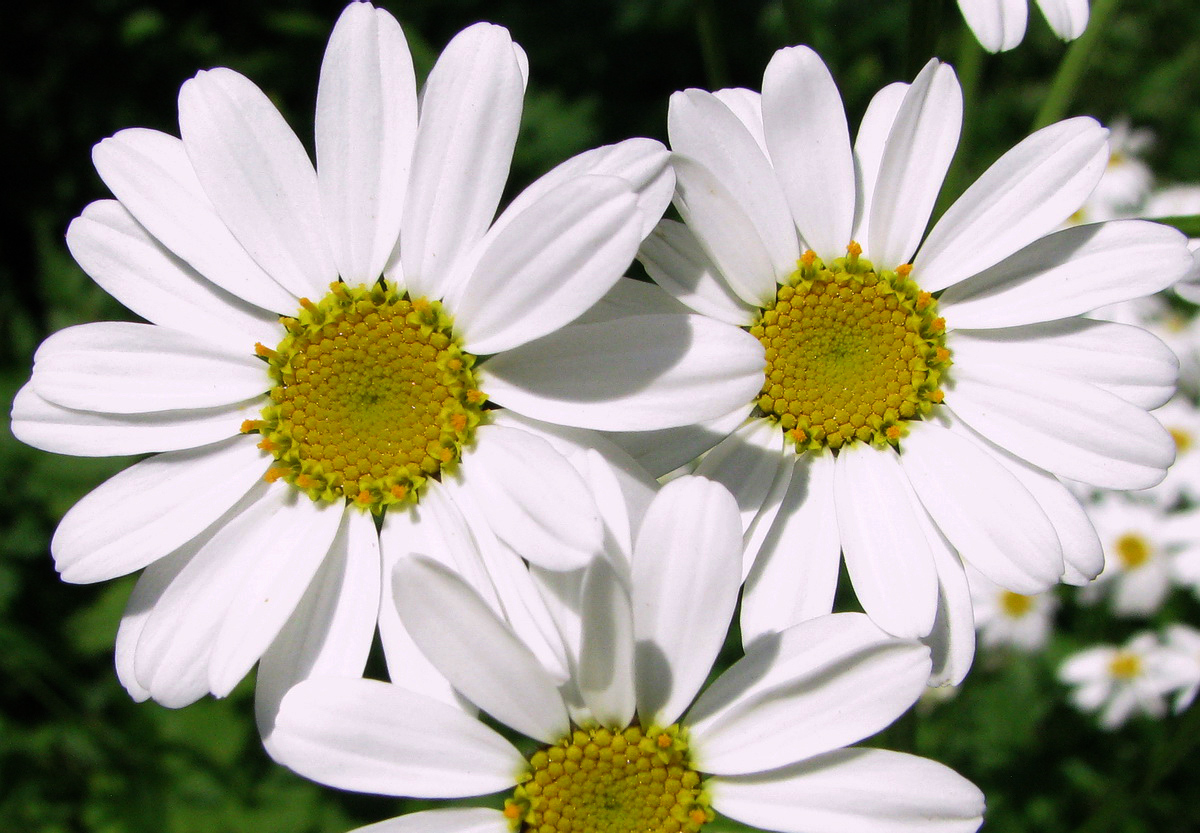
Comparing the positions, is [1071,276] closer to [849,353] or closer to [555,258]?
[849,353]

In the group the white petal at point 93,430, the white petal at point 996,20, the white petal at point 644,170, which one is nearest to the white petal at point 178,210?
the white petal at point 93,430

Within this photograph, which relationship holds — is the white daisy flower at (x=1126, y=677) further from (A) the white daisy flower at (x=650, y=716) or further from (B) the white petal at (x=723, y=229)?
(B) the white petal at (x=723, y=229)

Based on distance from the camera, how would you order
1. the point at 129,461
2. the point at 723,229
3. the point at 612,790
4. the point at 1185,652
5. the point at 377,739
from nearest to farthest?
1. the point at 377,739
2. the point at 723,229
3. the point at 612,790
4. the point at 129,461
5. the point at 1185,652

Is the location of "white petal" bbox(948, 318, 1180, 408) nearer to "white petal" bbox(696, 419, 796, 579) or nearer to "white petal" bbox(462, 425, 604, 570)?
"white petal" bbox(696, 419, 796, 579)

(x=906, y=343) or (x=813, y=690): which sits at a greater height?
(x=906, y=343)

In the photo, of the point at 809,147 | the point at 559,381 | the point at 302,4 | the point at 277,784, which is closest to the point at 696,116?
the point at 809,147

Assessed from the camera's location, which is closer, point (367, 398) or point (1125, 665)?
point (367, 398)

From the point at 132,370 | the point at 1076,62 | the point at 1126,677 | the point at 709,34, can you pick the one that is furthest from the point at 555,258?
the point at 1126,677
